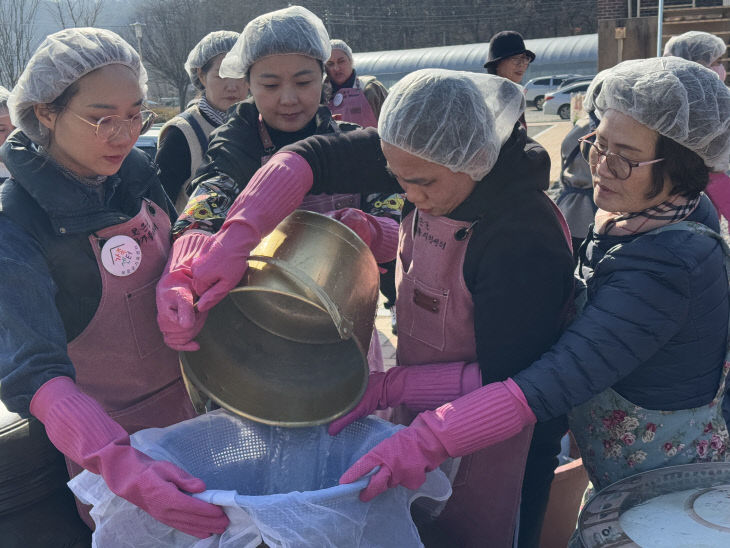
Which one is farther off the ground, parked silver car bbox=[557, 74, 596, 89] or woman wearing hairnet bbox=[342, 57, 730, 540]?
woman wearing hairnet bbox=[342, 57, 730, 540]

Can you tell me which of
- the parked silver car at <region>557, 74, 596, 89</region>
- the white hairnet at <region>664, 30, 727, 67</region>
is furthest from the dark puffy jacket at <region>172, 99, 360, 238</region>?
the parked silver car at <region>557, 74, 596, 89</region>

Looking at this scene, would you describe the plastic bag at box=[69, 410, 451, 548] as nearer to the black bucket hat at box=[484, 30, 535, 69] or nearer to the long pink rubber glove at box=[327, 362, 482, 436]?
the long pink rubber glove at box=[327, 362, 482, 436]

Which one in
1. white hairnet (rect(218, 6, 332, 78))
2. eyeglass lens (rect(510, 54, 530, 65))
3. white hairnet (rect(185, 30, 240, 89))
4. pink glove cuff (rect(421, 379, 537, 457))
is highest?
white hairnet (rect(218, 6, 332, 78))

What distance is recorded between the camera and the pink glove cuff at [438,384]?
1.75 meters

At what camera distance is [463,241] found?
5.72 ft

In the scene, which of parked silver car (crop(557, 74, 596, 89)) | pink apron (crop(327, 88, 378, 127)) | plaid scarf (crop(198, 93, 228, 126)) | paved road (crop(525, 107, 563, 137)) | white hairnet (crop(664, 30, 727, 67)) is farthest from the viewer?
parked silver car (crop(557, 74, 596, 89))

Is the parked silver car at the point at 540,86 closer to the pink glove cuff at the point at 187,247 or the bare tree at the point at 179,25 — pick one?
the bare tree at the point at 179,25

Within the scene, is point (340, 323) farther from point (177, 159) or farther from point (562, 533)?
point (177, 159)

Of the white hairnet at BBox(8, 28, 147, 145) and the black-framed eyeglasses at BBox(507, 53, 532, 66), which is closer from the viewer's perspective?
the white hairnet at BBox(8, 28, 147, 145)

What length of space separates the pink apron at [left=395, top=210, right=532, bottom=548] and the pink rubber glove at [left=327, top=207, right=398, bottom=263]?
8 centimetres

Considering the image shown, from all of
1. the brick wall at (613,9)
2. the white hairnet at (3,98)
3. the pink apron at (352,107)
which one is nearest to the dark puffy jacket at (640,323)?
the white hairnet at (3,98)

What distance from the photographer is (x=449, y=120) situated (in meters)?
1.62

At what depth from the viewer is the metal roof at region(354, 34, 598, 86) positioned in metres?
25.5

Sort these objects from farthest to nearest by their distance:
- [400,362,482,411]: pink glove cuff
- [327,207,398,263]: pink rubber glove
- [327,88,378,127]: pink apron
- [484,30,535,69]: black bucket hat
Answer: [484,30,535,69]: black bucket hat < [327,88,378,127]: pink apron < [327,207,398,263]: pink rubber glove < [400,362,482,411]: pink glove cuff
